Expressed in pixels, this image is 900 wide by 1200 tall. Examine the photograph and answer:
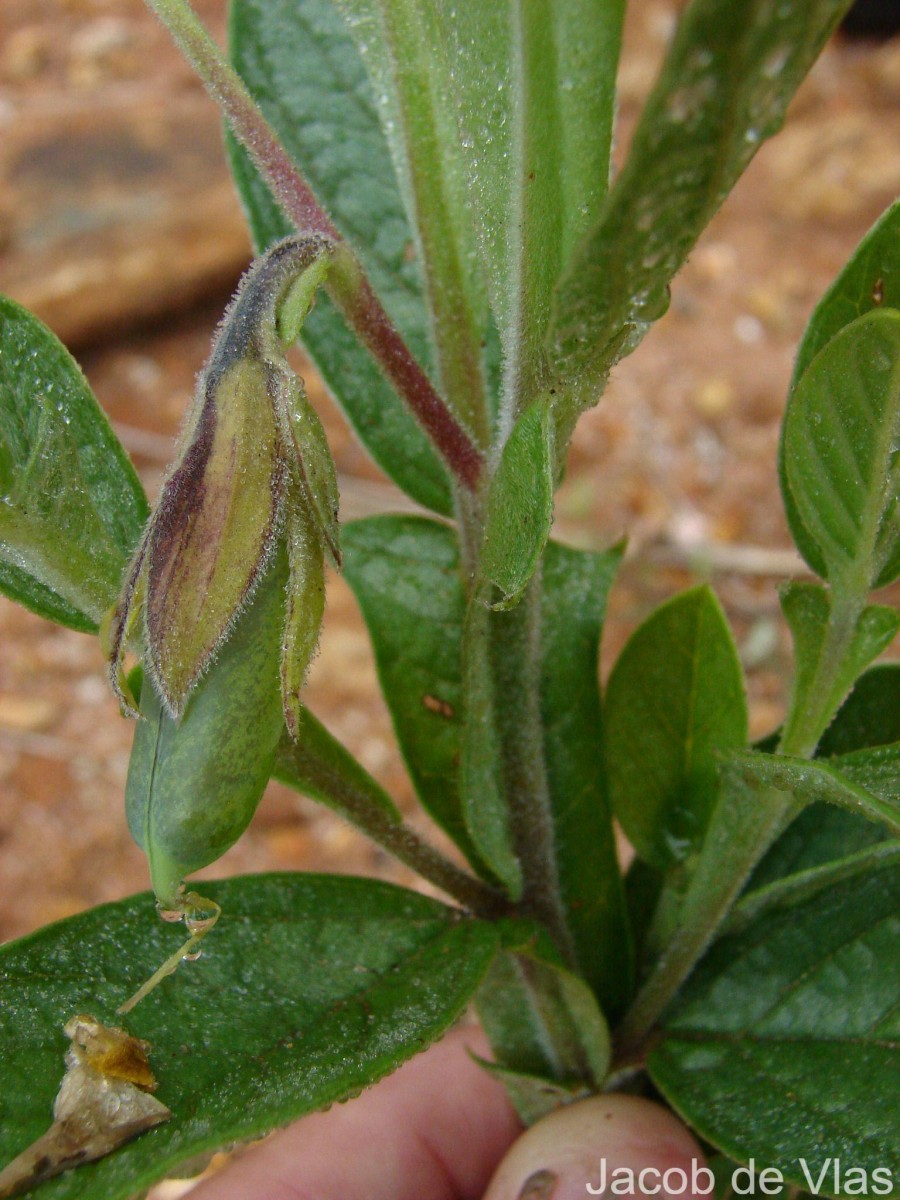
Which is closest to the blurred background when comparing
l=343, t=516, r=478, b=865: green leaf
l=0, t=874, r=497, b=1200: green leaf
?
l=343, t=516, r=478, b=865: green leaf

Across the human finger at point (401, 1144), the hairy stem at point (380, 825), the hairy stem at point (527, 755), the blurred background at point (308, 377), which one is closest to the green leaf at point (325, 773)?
the hairy stem at point (380, 825)

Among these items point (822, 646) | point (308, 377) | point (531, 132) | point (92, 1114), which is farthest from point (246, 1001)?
point (308, 377)

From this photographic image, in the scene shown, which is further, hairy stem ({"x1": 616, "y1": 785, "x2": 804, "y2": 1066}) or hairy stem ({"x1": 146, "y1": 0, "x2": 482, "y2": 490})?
hairy stem ({"x1": 616, "y1": 785, "x2": 804, "y2": 1066})

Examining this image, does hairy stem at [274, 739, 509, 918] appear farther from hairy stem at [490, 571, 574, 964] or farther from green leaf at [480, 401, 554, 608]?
green leaf at [480, 401, 554, 608]

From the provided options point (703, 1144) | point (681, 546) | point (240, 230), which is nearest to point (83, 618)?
point (703, 1144)

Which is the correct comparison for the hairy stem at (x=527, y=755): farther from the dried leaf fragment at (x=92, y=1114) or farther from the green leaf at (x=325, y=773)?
the dried leaf fragment at (x=92, y=1114)

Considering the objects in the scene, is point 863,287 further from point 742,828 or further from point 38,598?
point 38,598

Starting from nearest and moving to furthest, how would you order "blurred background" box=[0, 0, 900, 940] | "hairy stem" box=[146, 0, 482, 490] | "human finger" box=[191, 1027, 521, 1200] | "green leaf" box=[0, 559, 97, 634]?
"hairy stem" box=[146, 0, 482, 490] < "green leaf" box=[0, 559, 97, 634] < "human finger" box=[191, 1027, 521, 1200] < "blurred background" box=[0, 0, 900, 940]
